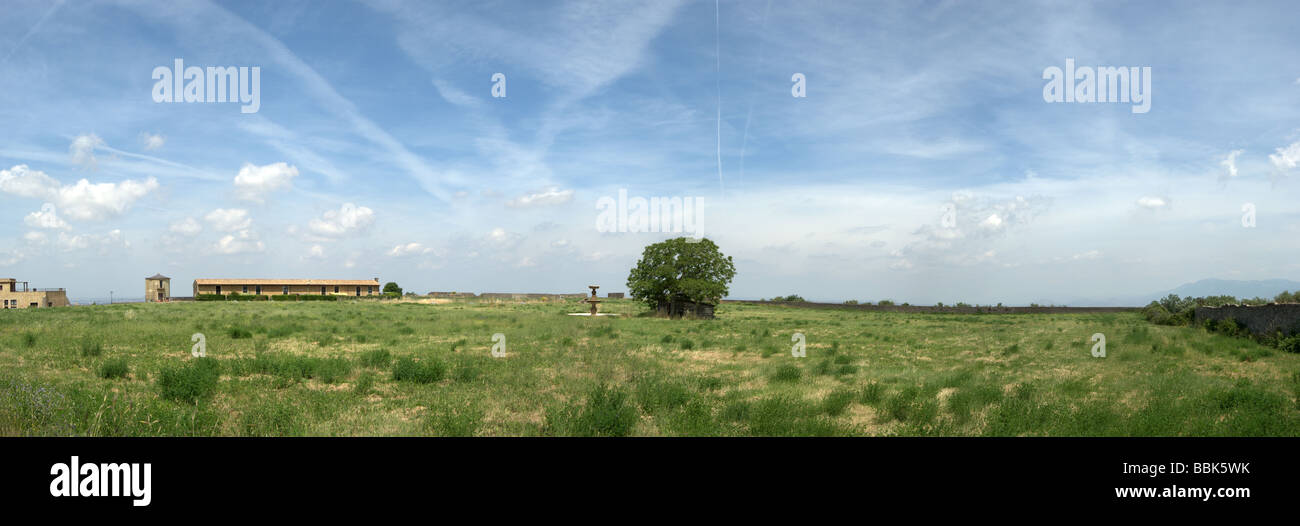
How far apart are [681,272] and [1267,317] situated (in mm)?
28178

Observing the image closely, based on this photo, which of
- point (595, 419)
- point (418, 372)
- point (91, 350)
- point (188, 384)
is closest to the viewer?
point (595, 419)

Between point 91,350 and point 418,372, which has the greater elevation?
point 91,350

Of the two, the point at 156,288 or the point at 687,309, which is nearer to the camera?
the point at 687,309

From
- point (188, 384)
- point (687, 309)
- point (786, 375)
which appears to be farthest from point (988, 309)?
point (188, 384)

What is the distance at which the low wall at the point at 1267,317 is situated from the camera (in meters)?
19.0

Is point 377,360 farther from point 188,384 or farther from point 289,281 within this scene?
point 289,281

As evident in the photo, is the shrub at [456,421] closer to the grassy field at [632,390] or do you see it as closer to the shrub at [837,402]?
the grassy field at [632,390]

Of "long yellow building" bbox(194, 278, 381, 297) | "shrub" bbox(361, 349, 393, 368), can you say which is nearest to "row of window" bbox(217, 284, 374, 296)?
"long yellow building" bbox(194, 278, 381, 297)

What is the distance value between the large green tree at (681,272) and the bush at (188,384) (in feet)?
99.5

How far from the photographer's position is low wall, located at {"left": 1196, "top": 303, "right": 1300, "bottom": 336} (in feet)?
62.4

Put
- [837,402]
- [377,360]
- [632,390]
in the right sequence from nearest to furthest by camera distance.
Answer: [837,402]
[632,390]
[377,360]

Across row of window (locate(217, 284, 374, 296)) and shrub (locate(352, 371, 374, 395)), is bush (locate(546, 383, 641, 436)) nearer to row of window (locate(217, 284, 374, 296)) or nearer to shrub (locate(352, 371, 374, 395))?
shrub (locate(352, 371, 374, 395))

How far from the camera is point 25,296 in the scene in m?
74.3
